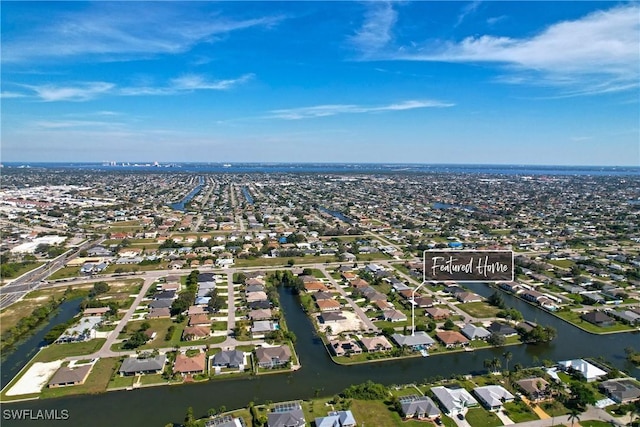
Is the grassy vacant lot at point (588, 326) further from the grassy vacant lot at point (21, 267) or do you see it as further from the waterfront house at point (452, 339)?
the grassy vacant lot at point (21, 267)

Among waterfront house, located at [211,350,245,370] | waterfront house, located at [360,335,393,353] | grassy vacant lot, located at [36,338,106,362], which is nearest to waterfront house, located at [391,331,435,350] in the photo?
waterfront house, located at [360,335,393,353]

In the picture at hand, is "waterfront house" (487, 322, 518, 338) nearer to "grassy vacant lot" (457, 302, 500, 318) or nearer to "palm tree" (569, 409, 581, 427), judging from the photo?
"grassy vacant lot" (457, 302, 500, 318)

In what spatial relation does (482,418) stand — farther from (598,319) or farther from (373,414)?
(598,319)

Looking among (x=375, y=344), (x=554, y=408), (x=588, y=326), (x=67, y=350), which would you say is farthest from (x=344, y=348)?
(x=588, y=326)

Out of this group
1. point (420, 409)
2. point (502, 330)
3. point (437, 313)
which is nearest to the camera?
point (420, 409)

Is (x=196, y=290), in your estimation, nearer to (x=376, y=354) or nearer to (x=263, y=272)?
(x=263, y=272)
